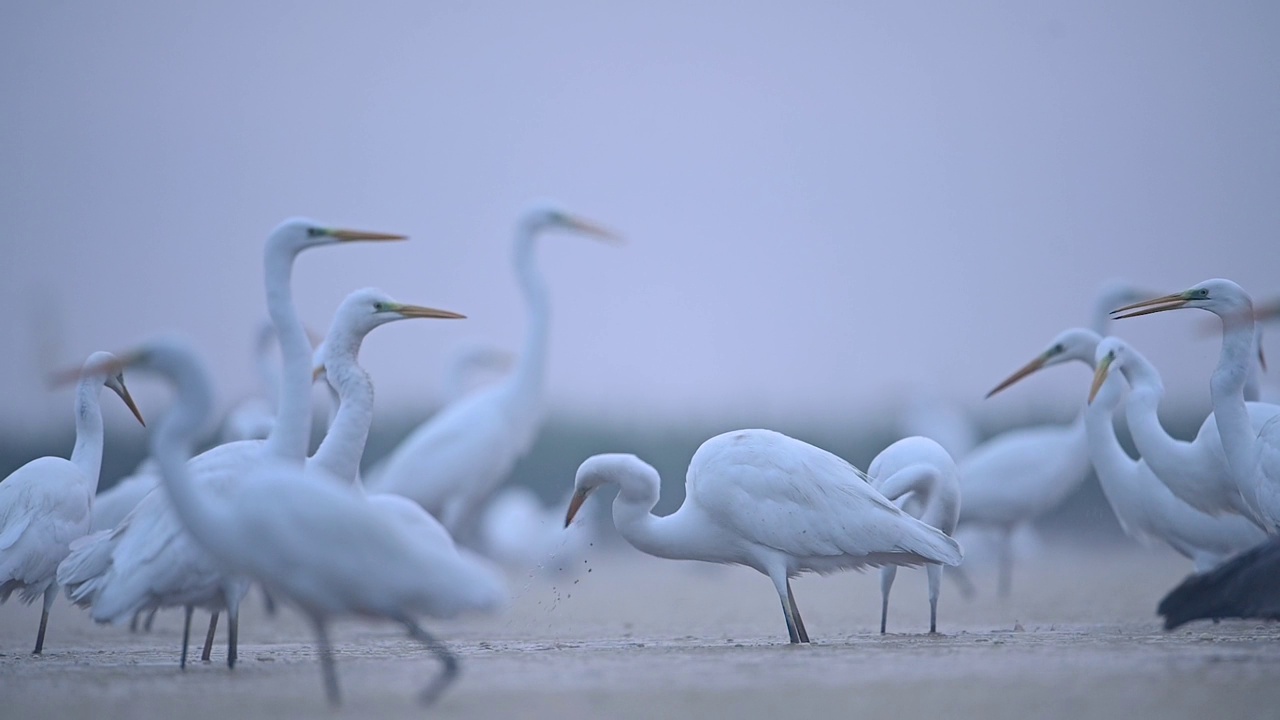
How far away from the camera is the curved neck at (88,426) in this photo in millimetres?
10062

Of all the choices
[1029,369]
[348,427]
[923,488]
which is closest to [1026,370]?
[1029,369]

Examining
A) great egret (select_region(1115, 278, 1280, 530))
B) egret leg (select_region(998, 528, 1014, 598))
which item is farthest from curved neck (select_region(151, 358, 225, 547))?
egret leg (select_region(998, 528, 1014, 598))

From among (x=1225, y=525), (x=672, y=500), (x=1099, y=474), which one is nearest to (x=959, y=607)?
(x=1099, y=474)

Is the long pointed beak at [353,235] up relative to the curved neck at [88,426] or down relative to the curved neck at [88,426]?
up

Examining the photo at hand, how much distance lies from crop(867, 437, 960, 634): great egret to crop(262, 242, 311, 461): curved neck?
412 cm

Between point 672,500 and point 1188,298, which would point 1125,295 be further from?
point 672,500

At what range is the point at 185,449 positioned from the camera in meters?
6.40

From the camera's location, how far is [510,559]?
20906mm

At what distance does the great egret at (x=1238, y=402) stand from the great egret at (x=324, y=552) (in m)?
5.57

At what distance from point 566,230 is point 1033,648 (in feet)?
27.1

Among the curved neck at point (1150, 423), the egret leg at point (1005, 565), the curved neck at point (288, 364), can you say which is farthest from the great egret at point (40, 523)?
the egret leg at point (1005, 565)

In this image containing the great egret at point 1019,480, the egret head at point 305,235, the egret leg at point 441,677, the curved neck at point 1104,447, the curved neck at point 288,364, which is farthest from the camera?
the great egret at point 1019,480

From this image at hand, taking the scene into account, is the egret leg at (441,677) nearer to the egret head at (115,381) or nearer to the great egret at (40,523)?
the great egret at (40,523)

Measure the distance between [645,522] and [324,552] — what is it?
3437 millimetres
